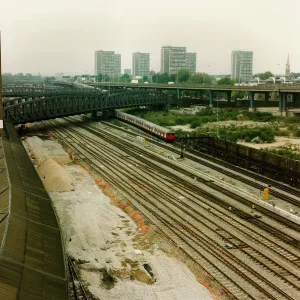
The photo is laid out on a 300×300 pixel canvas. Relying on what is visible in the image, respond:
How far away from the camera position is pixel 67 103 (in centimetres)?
9050

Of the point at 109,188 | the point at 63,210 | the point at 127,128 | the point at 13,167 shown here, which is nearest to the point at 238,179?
the point at 109,188

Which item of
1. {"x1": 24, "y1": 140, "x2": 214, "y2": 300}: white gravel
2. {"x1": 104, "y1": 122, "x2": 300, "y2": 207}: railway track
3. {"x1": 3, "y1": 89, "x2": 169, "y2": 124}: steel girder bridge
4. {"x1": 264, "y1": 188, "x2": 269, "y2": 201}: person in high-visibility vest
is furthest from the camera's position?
{"x1": 3, "y1": 89, "x2": 169, "y2": 124}: steel girder bridge

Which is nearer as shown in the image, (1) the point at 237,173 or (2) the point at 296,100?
(1) the point at 237,173

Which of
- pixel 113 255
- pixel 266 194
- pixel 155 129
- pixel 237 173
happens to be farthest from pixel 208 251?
pixel 155 129

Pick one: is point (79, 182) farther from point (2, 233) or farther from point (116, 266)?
point (2, 233)

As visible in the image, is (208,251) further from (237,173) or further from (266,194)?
(237,173)

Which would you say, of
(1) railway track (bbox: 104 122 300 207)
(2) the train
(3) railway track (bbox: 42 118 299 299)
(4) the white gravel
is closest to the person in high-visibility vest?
(1) railway track (bbox: 104 122 300 207)

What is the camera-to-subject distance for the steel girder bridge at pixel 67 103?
254 feet

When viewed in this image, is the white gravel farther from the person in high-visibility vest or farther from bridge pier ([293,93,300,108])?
bridge pier ([293,93,300,108])

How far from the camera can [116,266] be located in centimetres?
2475

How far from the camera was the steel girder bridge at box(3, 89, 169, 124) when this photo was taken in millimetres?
77562

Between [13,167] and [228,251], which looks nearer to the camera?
[228,251]

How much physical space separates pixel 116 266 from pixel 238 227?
10210 millimetres

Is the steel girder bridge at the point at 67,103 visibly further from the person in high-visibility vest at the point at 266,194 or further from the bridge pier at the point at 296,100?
the person in high-visibility vest at the point at 266,194
